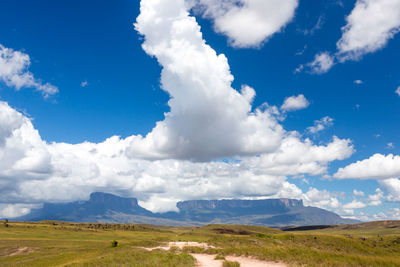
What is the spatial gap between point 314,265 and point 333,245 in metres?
40.8

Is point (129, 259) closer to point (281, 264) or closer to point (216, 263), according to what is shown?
point (216, 263)

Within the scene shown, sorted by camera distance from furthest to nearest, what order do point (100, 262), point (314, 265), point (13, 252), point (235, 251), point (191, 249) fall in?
1. point (13, 252)
2. point (191, 249)
3. point (235, 251)
4. point (100, 262)
5. point (314, 265)

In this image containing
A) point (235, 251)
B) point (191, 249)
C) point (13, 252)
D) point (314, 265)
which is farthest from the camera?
point (13, 252)

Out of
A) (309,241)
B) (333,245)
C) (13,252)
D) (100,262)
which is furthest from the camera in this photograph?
(309,241)

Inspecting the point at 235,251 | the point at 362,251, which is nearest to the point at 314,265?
the point at 235,251

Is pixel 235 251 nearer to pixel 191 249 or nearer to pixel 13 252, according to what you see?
pixel 191 249

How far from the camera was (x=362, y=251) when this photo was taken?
5800 cm

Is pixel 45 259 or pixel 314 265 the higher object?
pixel 314 265

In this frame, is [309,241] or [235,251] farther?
[309,241]

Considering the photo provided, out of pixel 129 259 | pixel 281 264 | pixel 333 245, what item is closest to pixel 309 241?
pixel 333 245

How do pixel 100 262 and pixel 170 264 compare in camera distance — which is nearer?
pixel 170 264

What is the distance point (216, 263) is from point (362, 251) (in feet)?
139

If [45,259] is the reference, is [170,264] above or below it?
above

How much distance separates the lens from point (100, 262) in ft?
111
